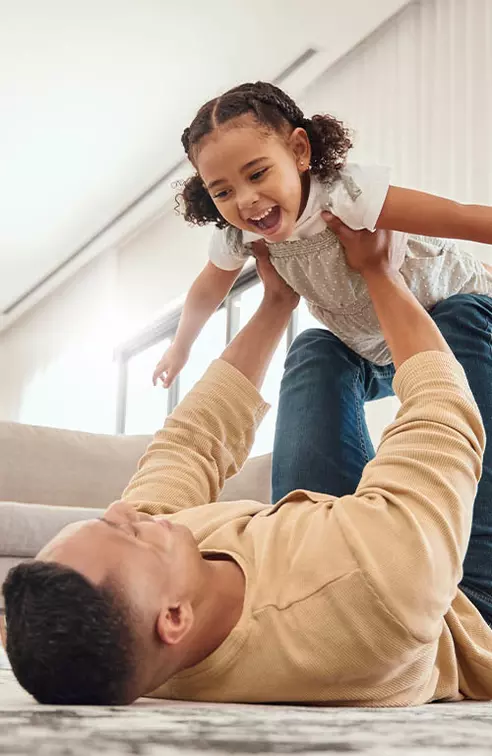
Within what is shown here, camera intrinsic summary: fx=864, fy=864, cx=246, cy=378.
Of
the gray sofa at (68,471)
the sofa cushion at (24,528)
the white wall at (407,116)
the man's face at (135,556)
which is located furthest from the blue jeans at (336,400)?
the white wall at (407,116)

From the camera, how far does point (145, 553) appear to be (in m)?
0.79

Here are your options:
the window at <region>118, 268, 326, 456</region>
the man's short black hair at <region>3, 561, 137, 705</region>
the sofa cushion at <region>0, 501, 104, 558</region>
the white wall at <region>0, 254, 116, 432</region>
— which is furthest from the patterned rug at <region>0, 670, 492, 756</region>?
the white wall at <region>0, 254, 116, 432</region>

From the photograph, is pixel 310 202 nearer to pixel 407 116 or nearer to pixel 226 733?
pixel 226 733

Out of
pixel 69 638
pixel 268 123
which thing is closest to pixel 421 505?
pixel 69 638

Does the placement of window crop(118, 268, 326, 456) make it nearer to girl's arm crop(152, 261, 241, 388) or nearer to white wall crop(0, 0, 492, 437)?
white wall crop(0, 0, 492, 437)

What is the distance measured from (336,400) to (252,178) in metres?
0.41

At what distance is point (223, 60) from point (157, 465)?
3599 mm

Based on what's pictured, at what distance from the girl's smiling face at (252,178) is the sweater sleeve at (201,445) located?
1.00 feet

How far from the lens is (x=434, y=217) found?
4.48 feet

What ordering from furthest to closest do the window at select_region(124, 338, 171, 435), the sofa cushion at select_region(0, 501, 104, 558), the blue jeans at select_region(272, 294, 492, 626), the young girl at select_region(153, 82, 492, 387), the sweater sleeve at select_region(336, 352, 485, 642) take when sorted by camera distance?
the window at select_region(124, 338, 171, 435)
the sofa cushion at select_region(0, 501, 104, 558)
the young girl at select_region(153, 82, 492, 387)
the blue jeans at select_region(272, 294, 492, 626)
the sweater sleeve at select_region(336, 352, 485, 642)

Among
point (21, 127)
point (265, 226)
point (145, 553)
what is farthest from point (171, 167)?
point (145, 553)

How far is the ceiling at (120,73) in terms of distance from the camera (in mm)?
3979

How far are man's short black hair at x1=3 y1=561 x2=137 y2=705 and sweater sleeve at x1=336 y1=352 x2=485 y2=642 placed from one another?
0.76ft

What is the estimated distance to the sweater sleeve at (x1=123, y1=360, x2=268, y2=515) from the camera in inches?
45.4
